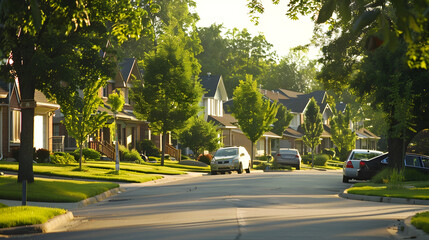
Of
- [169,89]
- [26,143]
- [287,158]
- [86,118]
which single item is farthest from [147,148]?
[26,143]

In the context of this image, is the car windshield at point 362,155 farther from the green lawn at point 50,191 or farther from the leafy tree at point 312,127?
the leafy tree at point 312,127

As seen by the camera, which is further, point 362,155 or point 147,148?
point 147,148

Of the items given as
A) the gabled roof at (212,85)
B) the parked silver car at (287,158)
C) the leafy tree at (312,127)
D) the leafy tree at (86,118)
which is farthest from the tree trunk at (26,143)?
the leafy tree at (312,127)

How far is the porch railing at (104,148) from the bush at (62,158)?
8.16m

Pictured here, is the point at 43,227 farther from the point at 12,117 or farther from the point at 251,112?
the point at 251,112

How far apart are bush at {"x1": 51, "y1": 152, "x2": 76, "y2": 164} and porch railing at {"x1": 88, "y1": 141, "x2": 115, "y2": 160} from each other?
26.8 ft

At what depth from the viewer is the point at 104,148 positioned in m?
49.3

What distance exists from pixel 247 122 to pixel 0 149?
2618 cm

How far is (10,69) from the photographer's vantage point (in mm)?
22953

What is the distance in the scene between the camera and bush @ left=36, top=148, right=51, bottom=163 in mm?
38344

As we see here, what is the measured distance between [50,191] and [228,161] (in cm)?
2005

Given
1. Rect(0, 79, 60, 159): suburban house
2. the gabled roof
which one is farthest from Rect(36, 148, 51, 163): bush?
the gabled roof

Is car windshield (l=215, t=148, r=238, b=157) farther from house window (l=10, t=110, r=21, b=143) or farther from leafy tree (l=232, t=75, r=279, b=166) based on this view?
leafy tree (l=232, t=75, r=279, b=166)

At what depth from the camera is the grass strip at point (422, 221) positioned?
1191 cm
